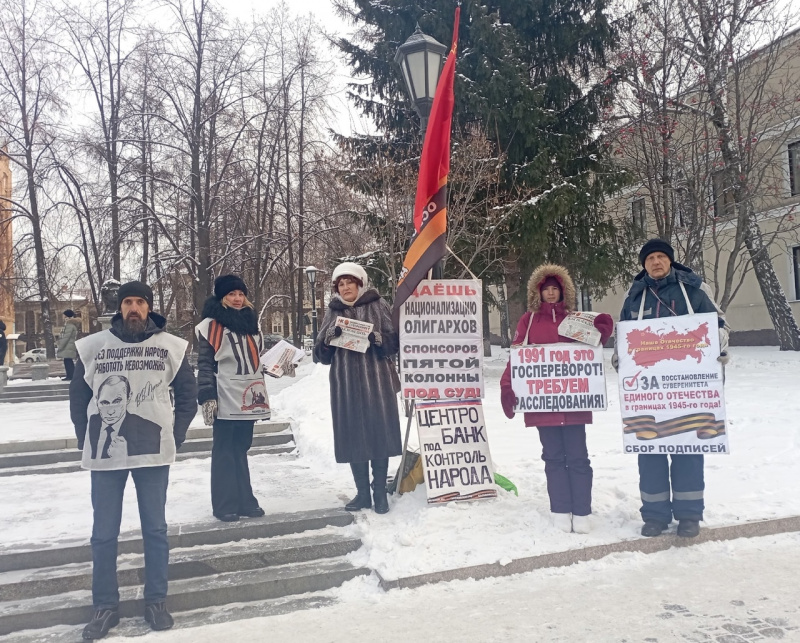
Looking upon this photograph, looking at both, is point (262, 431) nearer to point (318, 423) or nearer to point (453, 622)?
point (318, 423)

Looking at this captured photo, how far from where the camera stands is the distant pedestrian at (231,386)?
4910mm

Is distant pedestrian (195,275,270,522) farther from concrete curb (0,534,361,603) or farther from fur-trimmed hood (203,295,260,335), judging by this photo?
concrete curb (0,534,361,603)

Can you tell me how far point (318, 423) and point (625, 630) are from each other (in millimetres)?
5572

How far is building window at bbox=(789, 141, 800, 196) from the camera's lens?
16.6 m

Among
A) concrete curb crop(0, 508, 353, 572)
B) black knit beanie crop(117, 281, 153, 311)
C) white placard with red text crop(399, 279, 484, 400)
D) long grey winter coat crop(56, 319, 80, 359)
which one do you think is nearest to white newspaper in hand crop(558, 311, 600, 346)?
white placard with red text crop(399, 279, 484, 400)

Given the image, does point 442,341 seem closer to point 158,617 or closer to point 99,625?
point 158,617

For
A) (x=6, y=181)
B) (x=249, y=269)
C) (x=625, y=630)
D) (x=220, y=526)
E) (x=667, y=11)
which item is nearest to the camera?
(x=625, y=630)

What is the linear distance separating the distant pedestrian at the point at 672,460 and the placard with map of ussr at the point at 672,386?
0.09m

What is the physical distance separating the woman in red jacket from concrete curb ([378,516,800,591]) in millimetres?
239

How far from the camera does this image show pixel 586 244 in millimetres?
15156

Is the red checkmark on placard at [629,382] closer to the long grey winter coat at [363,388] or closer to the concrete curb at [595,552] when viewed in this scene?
the concrete curb at [595,552]

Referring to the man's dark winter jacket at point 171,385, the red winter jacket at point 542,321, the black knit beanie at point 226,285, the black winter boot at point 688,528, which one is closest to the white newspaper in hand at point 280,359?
the black knit beanie at point 226,285

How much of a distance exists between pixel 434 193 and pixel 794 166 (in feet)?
55.1

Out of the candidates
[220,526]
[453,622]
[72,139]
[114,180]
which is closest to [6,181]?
[72,139]
